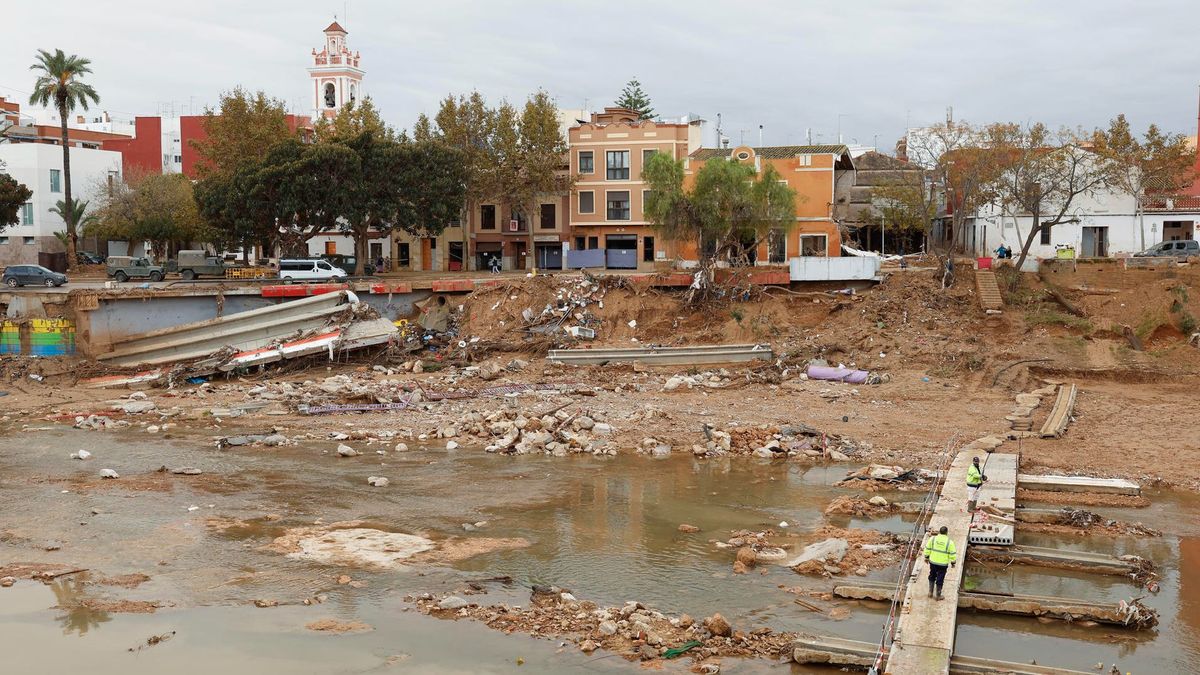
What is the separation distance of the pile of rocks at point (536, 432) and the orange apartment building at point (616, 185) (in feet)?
94.1

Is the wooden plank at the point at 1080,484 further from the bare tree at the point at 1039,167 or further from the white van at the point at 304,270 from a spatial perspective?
the white van at the point at 304,270

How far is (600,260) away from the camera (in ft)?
182

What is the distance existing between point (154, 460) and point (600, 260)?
34.3m

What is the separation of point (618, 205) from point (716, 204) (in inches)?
631

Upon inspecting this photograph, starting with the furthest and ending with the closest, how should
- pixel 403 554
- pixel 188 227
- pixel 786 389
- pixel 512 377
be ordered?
pixel 188 227
pixel 512 377
pixel 786 389
pixel 403 554

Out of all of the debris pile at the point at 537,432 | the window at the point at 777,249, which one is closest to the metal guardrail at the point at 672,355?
the debris pile at the point at 537,432

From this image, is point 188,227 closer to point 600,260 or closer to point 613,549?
point 600,260

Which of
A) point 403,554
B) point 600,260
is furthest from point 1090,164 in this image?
point 403,554

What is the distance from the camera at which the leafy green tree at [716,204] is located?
39969mm

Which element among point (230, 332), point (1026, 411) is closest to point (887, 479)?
point (1026, 411)

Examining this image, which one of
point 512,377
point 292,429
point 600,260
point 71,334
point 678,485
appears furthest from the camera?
point 600,260

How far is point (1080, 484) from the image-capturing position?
19859mm

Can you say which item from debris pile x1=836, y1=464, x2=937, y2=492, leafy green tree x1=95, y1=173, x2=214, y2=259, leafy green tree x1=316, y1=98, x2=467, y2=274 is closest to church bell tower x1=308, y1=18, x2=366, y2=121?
leafy green tree x1=95, y1=173, x2=214, y2=259

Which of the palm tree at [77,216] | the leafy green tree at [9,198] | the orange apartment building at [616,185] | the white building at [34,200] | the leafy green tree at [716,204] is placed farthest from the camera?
the white building at [34,200]
